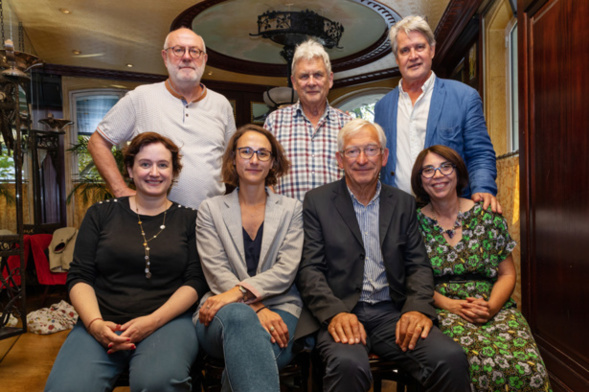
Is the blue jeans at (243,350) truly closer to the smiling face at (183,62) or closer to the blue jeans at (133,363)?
the blue jeans at (133,363)

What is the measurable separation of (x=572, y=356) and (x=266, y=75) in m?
7.71

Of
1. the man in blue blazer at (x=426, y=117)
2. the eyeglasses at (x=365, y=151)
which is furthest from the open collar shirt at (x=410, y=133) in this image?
the eyeglasses at (x=365, y=151)

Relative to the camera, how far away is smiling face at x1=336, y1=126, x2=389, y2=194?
6.68 feet

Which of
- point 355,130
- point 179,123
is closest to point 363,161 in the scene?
point 355,130

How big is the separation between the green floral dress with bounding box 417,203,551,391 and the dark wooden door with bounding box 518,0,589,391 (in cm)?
26

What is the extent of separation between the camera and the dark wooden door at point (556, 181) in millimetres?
1866

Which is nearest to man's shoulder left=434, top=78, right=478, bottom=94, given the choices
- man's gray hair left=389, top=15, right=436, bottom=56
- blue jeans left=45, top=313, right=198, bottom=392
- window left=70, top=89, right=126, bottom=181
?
man's gray hair left=389, top=15, right=436, bottom=56

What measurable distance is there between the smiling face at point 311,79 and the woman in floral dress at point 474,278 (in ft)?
2.26

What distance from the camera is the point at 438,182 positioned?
2.08 m

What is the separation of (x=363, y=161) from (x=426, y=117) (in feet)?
2.04

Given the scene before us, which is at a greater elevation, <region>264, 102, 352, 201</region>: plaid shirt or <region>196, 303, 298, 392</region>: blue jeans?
<region>264, 102, 352, 201</region>: plaid shirt

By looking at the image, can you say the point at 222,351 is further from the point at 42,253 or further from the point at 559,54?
the point at 42,253

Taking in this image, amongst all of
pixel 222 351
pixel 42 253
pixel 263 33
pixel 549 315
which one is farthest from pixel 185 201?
pixel 263 33

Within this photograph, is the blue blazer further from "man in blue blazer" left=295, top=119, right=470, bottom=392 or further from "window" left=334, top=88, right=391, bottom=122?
"window" left=334, top=88, right=391, bottom=122
